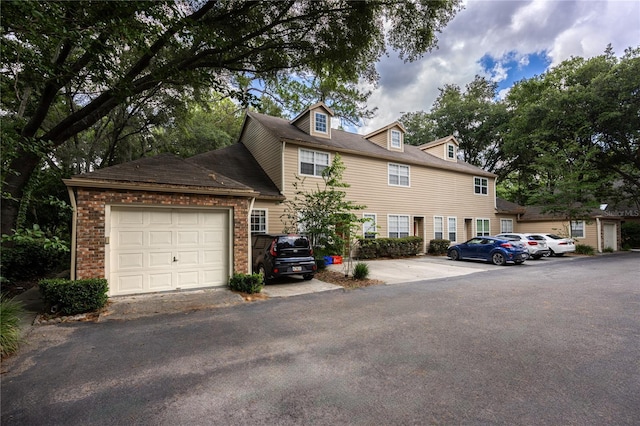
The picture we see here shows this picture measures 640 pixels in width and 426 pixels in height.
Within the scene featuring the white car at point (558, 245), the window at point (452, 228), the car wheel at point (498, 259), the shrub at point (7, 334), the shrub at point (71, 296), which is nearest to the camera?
the shrub at point (7, 334)

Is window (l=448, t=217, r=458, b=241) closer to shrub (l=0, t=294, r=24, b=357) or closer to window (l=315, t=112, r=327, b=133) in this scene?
window (l=315, t=112, r=327, b=133)

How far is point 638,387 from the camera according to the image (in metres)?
3.10

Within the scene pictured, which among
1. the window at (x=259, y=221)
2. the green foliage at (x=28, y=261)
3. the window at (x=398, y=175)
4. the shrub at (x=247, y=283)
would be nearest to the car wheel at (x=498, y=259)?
the window at (x=398, y=175)

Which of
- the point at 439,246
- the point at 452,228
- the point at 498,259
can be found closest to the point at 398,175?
the point at 439,246

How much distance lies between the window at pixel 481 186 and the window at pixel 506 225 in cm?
306

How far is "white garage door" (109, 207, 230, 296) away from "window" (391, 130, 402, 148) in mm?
13656

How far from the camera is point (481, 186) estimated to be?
71.8 feet

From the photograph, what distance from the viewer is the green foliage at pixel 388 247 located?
50.8 ft

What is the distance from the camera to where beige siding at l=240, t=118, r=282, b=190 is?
1444 centimetres

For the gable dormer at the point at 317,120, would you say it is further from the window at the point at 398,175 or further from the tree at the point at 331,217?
the tree at the point at 331,217

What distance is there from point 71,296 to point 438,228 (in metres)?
18.8

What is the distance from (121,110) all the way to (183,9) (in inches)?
409

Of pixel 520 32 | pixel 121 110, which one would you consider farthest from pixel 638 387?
pixel 121 110

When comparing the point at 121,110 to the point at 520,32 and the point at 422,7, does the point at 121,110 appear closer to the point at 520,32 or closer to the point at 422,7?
the point at 422,7
